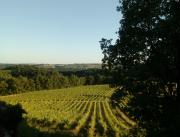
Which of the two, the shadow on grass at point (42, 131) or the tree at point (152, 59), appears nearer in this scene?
the tree at point (152, 59)

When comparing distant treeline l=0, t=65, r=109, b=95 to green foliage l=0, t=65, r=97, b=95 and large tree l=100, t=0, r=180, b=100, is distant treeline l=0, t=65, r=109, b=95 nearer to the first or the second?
green foliage l=0, t=65, r=97, b=95

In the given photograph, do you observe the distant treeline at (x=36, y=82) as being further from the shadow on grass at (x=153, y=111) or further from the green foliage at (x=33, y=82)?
the shadow on grass at (x=153, y=111)

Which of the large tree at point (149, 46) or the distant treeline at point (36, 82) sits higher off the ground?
the large tree at point (149, 46)

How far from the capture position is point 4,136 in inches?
902

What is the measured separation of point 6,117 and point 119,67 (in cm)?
805

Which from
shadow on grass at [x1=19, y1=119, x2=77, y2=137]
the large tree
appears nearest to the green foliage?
shadow on grass at [x1=19, y1=119, x2=77, y2=137]

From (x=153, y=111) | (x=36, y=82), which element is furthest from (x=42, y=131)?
(x=36, y=82)

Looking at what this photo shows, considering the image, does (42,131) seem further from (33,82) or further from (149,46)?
(33,82)

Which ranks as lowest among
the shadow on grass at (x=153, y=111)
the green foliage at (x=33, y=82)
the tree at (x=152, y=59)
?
the green foliage at (x=33, y=82)

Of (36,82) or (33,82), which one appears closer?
(33,82)

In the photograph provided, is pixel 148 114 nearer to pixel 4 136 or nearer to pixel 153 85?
pixel 153 85

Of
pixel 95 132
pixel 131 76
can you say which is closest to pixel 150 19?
pixel 131 76

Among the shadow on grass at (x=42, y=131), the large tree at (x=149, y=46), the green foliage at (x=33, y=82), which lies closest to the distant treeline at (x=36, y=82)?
the green foliage at (x=33, y=82)

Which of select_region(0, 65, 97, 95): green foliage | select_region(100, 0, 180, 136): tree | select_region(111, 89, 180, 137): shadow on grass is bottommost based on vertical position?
select_region(0, 65, 97, 95): green foliage
